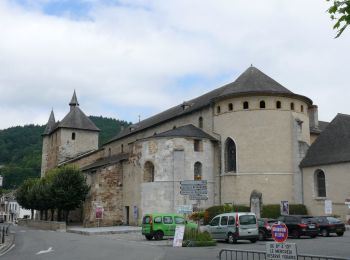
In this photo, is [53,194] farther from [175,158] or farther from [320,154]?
[320,154]

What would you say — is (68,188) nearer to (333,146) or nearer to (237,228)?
(333,146)

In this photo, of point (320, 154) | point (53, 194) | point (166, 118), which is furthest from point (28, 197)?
point (320, 154)

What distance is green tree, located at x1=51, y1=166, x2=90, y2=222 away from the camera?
4575 centimetres

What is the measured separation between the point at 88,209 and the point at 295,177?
20963 millimetres

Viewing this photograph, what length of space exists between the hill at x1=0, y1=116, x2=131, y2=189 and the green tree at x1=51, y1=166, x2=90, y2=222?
50.8m

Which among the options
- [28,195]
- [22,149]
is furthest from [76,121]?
[22,149]

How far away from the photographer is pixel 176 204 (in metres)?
37.1

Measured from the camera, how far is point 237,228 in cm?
2197

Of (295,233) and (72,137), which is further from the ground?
(72,137)

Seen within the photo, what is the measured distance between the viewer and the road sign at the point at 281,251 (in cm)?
728

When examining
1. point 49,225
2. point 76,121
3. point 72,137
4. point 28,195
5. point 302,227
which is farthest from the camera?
point 76,121

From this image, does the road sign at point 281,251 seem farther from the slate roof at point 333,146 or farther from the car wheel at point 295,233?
the slate roof at point 333,146

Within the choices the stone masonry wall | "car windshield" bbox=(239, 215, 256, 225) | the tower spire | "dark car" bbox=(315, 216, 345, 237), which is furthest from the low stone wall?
"dark car" bbox=(315, 216, 345, 237)

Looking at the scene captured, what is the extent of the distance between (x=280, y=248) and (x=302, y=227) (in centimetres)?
1828
